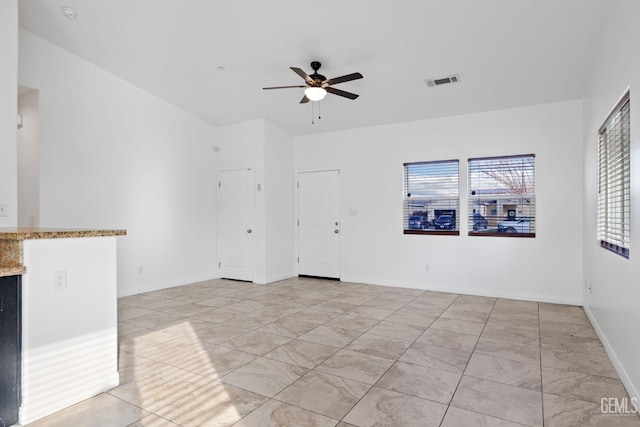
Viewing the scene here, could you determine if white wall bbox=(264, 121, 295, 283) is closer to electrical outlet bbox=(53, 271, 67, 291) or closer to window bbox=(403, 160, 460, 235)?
window bbox=(403, 160, 460, 235)

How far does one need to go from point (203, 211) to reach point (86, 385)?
178 inches

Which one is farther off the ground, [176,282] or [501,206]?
[501,206]

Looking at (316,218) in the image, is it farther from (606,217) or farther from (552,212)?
(606,217)

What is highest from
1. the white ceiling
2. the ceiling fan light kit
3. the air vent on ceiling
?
the white ceiling

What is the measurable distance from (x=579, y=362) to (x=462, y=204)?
2930 mm

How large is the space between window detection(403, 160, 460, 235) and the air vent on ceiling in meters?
1.39

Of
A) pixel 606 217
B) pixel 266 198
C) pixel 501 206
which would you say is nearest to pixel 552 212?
pixel 501 206

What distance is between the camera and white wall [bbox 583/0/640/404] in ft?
7.86

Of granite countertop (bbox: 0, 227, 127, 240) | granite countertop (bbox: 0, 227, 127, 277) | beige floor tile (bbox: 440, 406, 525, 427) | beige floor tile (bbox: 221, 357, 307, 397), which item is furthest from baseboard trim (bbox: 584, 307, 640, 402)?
granite countertop (bbox: 0, 227, 127, 277)

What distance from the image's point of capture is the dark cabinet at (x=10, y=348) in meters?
2.01

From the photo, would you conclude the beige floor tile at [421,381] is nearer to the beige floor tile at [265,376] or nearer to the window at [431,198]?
the beige floor tile at [265,376]

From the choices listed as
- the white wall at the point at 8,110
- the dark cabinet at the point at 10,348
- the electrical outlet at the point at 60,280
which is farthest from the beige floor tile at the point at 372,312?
the white wall at the point at 8,110

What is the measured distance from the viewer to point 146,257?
5.73 m

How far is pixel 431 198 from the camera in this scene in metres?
5.88
